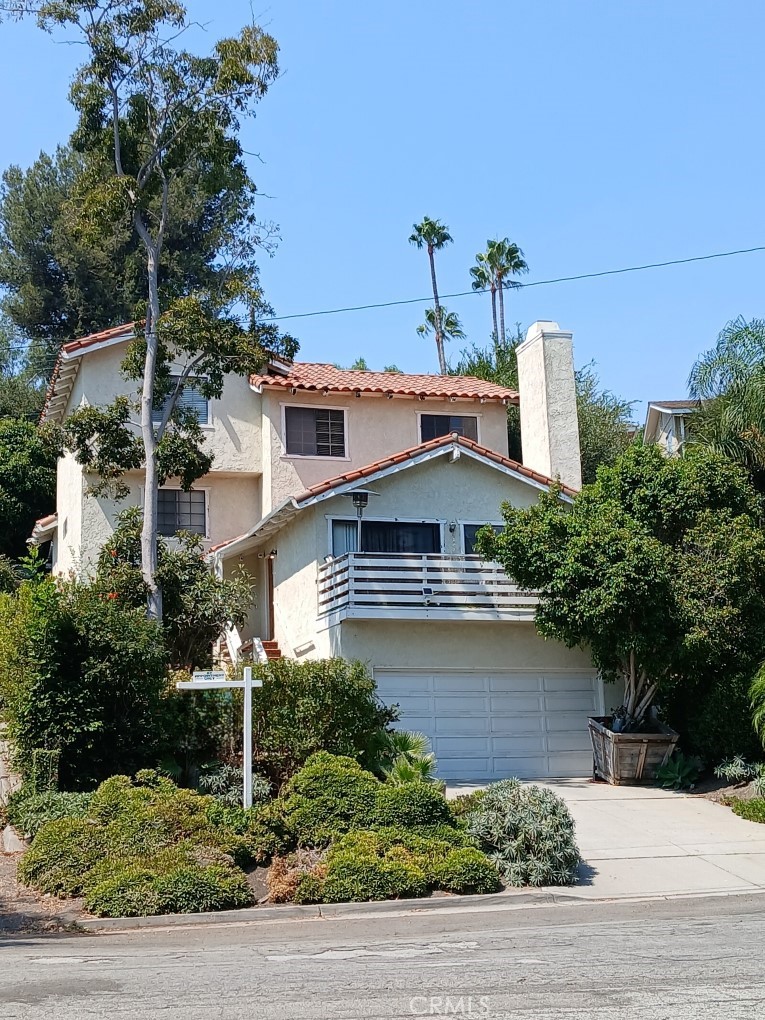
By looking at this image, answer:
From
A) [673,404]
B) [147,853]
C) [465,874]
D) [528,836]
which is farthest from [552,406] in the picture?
[147,853]

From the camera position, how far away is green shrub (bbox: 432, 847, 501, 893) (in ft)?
40.5

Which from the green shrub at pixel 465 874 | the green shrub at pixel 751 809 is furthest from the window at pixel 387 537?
the green shrub at pixel 465 874

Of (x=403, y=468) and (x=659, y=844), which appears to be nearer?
(x=659, y=844)

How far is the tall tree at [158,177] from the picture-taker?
2047cm

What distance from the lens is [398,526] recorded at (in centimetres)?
2317

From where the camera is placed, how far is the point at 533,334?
90.1 feet

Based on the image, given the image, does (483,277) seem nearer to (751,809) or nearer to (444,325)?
(444,325)

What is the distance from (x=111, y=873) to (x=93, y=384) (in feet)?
58.6

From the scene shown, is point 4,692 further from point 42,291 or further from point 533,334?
point 42,291

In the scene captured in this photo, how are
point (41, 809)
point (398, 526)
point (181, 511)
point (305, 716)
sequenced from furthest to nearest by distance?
1. point (181, 511)
2. point (398, 526)
3. point (305, 716)
4. point (41, 809)

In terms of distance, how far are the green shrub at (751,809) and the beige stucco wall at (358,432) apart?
540 inches

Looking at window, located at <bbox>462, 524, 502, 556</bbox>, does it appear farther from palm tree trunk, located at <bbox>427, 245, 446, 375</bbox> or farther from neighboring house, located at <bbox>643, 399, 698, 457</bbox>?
palm tree trunk, located at <bbox>427, 245, 446, 375</bbox>

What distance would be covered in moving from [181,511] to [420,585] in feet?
30.1

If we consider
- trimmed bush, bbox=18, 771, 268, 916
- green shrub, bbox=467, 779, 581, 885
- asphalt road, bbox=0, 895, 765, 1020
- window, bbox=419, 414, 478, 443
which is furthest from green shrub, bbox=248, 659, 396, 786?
window, bbox=419, 414, 478, 443
